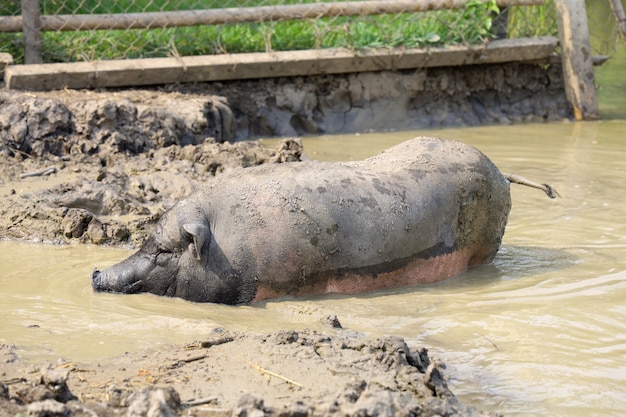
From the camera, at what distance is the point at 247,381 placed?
11.0 feet

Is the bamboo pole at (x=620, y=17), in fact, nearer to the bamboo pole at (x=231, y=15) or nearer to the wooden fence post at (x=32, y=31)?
the bamboo pole at (x=231, y=15)

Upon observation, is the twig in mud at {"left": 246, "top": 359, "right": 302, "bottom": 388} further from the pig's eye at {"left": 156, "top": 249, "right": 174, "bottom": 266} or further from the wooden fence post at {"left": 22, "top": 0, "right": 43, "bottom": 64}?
the wooden fence post at {"left": 22, "top": 0, "right": 43, "bottom": 64}

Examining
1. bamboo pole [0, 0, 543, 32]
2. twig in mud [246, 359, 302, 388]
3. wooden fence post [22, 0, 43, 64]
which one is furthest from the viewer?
bamboo pole [0, 0, 543, 32]

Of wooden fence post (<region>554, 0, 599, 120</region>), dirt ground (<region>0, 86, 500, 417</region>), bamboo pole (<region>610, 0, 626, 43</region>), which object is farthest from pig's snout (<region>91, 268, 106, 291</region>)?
bamboo pole (<region>610, 0, 626, 43</region>)

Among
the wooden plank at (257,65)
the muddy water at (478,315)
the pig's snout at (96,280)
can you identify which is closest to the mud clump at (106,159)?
the muddy water at (478,315)

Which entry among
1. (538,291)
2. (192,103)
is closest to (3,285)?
(538,291)

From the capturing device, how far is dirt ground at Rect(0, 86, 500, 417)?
3.08m

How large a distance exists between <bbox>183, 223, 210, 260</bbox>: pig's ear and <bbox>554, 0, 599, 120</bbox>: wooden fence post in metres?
6.32

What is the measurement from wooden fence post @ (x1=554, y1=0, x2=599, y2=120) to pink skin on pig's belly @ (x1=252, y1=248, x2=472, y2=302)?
518 centimetres

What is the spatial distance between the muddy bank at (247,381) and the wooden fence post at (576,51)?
6.79m

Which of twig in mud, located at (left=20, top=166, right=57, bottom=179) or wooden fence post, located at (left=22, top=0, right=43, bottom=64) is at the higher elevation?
wooden fence post, located at (left=22, top=0, right=43, bottom=64)

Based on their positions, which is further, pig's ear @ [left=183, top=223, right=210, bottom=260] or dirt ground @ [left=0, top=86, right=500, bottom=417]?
pig's ear @ [left=183, top=223, right=210, bottom=260]

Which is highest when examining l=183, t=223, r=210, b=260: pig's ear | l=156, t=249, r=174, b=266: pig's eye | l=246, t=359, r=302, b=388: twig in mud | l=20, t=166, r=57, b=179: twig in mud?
l=183, t=223, r=210, b=260: pig's ear

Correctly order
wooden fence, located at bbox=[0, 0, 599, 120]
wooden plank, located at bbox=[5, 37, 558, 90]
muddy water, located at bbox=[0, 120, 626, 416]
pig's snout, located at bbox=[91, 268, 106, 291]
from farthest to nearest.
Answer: wooden fence, located at bbox=[0, 0, 599, 120] → wooden plank, located at bbox=[5, 37, 558, 90] → pig's snout, located at bbox=[91, 268, 106, 291] → muddy water, located at bbox=[0, 120, 626, 416]
